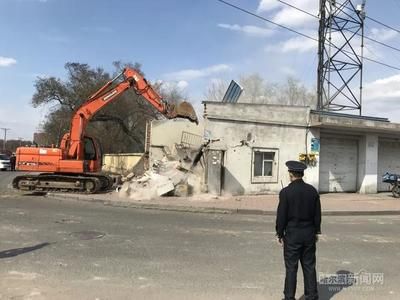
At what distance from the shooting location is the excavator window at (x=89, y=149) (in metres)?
21.8

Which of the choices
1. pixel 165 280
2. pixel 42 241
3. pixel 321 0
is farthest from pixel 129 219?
pixel 321 0

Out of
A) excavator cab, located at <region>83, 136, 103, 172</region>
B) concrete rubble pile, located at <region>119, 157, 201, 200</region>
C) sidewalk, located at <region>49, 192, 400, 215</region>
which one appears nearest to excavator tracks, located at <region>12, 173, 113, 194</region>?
excavator cab, located at <region>83, 136, 103, 172</region>

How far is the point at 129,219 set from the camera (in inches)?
553

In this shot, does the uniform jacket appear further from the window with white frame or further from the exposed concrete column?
the exposed concrete column

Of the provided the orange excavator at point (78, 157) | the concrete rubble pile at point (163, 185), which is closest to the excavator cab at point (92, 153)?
the orange excavator at point (78, 157)

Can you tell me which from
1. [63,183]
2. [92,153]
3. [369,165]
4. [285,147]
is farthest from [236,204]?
[369,165]

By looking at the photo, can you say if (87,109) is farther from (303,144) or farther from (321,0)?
(321,0)

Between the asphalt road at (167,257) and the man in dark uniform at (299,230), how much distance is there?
62 cm

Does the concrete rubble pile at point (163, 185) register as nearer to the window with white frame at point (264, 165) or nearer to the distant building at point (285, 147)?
the distant building at point (285, 147)

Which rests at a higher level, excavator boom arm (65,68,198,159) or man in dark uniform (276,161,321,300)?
excavator boom arm (65,68,198,159)

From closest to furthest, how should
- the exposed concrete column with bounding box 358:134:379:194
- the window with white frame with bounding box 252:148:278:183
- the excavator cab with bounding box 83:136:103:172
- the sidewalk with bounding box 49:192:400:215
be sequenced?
the sidewalk with bounding box 49:192:400:215, the excavator cab with bounding box 83:136:103:172, the window with white frame with bounding box 252:148:278:183, the exposed concrete column with bounding box 358:134:379:194

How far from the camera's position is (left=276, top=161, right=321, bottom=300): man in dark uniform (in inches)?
239

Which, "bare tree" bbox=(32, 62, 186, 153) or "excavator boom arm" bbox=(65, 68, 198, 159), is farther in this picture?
"bare tree" bbox=(32, 62, 186, 153)

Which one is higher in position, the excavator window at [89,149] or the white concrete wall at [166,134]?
the white concrete wall at [166,134]
